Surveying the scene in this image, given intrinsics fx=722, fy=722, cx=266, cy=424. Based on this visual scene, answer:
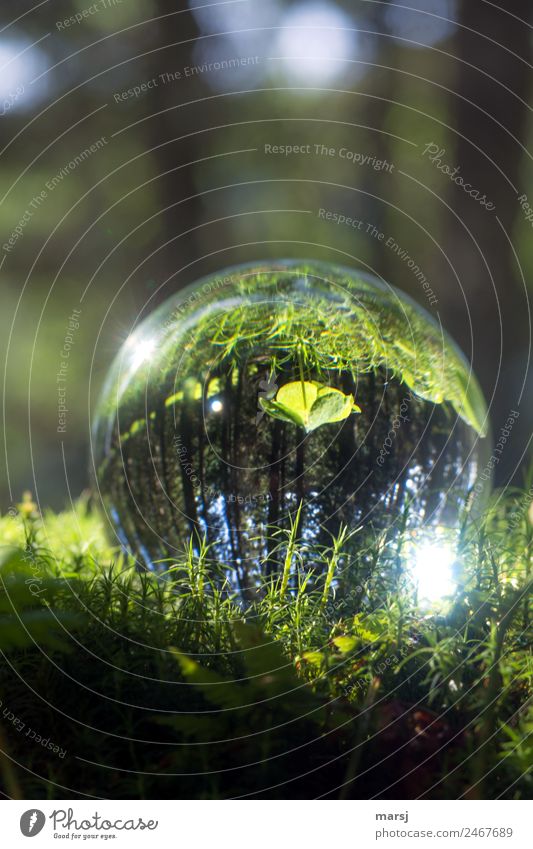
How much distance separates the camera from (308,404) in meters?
1.52

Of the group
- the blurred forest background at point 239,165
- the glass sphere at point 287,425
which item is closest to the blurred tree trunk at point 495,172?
the blurred forest background at point 239,165

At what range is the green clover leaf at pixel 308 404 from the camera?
59.8 inches

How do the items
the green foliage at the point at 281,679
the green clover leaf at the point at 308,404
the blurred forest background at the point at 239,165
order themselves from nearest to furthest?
the green foliage at the point at 281,679
the green clover leaf at the point at 308,404
the blurred forest background at the point at 239,165

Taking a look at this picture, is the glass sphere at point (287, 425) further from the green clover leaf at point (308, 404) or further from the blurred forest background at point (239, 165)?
the blurred forest background at point (239, 165)

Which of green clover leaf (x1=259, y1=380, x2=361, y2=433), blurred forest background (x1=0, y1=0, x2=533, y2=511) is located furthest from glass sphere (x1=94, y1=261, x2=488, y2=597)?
blurred forest background (x1=0, y1=0, x2=533, y2=511)

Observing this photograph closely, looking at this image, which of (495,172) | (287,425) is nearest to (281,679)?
(287,425)

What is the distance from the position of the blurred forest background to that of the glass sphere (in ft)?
6.46

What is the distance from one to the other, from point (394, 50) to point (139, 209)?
1.87 metres

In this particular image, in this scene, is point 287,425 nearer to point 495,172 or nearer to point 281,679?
point 281,679

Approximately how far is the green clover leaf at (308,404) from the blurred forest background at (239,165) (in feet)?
7.05

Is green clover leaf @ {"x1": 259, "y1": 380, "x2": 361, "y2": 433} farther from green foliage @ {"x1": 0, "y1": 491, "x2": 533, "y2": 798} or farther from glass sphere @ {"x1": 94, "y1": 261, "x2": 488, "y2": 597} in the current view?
green foliage @ {"x1": 0, "y1": 491, "x2": 533, "y2": 798}

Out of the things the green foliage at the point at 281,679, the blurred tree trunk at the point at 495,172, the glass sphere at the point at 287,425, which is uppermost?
the blurred tree trunk at the point at 495,172

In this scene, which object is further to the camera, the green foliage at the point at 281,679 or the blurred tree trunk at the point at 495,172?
the blurred tree trunk at the point at 495,172

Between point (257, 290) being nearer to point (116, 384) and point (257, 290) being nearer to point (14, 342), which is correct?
point (116, 384)
